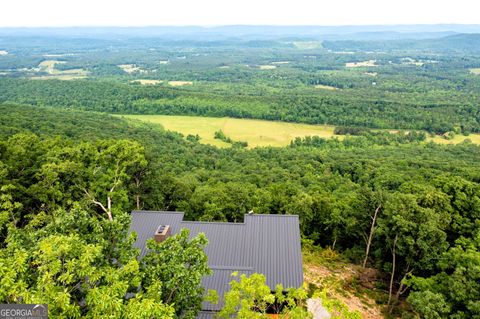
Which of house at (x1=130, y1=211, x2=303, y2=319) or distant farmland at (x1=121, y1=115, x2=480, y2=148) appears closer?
house at (x1=130, y1=211, x2=303, y2=319)

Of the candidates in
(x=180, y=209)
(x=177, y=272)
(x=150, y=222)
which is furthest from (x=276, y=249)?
(x=180, y=209)

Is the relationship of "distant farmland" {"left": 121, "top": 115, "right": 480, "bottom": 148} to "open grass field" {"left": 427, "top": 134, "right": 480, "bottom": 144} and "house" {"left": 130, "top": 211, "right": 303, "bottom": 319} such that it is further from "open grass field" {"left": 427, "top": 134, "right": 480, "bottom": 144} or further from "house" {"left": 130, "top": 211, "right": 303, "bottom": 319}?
"house" {"left": 130, "top": 211, "right": 303, "bottom": 319}

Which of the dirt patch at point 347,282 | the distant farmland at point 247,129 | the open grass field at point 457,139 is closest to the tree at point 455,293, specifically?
the dirt patch at point 347,282

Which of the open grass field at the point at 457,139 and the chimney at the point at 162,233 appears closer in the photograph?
the chimney at the point at 162,233

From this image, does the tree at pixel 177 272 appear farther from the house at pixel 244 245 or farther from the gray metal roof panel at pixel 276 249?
the gray metal roof panel at pixel 276 249

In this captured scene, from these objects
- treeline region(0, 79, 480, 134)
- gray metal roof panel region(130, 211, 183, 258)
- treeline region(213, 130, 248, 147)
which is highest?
gray metal roof panel region(130, 211, 183, 258)

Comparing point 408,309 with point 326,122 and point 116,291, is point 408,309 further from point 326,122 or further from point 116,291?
point 326,122

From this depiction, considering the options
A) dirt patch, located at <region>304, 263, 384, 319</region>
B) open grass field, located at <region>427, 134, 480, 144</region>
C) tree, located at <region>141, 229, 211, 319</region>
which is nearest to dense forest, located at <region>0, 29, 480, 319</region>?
tree, located at <region>141, 229, 211, 319</region>
